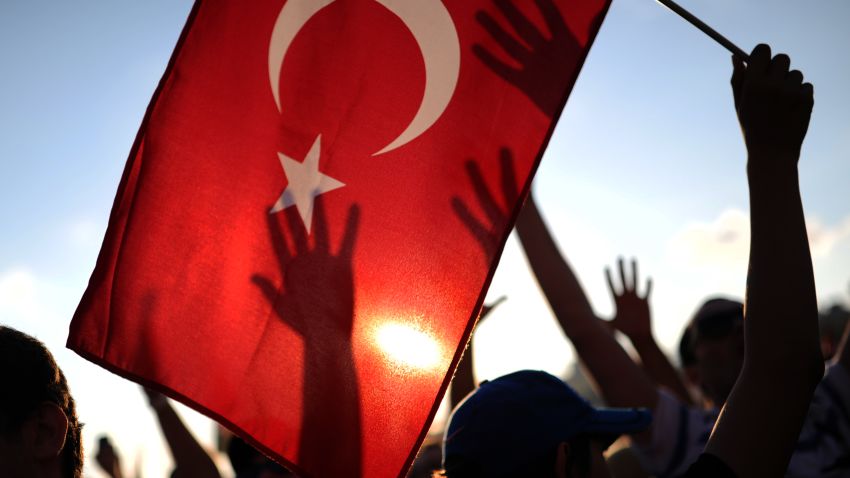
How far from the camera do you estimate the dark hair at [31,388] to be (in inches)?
83.4

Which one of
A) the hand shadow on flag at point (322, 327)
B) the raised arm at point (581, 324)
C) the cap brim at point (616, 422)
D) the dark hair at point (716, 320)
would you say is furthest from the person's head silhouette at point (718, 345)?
the hand shadow on flag at point (322, 327)

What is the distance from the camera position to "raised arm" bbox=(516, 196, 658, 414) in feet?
10.9

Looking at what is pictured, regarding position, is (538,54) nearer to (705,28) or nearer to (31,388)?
(705,28)

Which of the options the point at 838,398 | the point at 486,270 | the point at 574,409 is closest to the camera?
the point at 574,409

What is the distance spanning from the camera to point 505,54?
263cm

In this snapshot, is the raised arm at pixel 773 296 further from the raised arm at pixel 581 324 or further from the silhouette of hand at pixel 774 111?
the raised arm at pixel 581 324

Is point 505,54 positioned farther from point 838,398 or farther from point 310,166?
point 838,398

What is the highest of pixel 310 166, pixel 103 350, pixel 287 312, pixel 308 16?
pixel 308 16

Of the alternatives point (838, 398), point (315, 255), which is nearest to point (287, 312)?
point (315, 255)

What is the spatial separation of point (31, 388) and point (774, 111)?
6.38 feet

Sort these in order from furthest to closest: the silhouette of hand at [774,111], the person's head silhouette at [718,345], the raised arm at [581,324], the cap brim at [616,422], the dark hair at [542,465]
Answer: the person's head silhouette at [718,345] → the raised arm at [581,324] → the cap brim at [616,422] → the dark hair at [542,465] → the silhouette of hand at [774,111]

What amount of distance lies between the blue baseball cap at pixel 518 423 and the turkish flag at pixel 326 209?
20 cm

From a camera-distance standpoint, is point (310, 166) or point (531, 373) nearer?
point (531, 373)

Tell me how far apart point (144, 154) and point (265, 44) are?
21.2 inches
